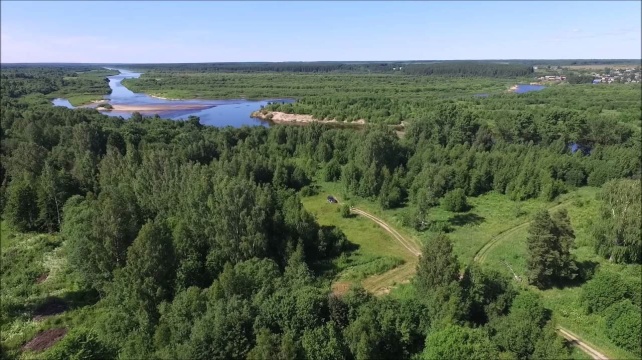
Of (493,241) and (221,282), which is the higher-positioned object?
(221,282)

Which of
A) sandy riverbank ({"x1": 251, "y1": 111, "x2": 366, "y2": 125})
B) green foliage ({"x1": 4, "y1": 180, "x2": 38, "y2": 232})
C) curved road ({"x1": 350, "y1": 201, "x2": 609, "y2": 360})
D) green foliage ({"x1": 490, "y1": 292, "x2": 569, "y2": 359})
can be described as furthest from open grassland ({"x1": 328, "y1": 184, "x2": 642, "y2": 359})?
sandy riverbank ({"x1": 251, "y1": 111, "x2": 366, "y2": 125})

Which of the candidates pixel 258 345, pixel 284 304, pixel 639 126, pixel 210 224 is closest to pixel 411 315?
pixel 284 304

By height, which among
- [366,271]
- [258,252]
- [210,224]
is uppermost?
[210,224]

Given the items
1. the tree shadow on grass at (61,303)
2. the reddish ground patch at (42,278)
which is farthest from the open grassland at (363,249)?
the reddish ground patch at (42,278)

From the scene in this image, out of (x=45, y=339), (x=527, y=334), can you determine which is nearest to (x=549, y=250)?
(x=527, y=334)

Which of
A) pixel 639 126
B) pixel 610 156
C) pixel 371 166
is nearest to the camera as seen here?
pixel 371 166

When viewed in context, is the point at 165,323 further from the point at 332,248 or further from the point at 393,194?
the point at 393,194

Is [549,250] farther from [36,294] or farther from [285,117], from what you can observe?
[285,117]
